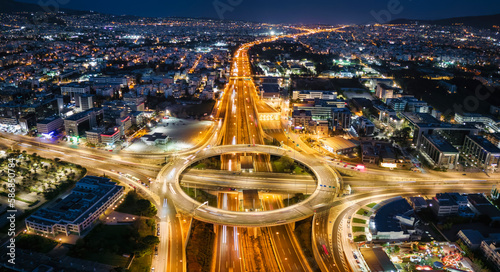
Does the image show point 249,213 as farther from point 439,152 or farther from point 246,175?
point 439,152

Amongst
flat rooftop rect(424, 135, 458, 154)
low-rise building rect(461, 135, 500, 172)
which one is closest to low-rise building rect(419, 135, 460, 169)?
flat rooftop rect(424, 135, 458, 154)

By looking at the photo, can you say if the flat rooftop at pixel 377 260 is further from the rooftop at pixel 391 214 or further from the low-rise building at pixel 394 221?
the rooftop at pixel 391 214

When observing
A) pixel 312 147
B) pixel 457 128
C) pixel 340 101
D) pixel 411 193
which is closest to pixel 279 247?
pixel 411 193

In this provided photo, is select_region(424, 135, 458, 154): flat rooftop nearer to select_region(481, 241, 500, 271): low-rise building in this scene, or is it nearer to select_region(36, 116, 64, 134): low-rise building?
select_region(481, 241, 500, 271): low-rise building

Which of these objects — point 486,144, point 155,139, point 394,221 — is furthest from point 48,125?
point 486,144

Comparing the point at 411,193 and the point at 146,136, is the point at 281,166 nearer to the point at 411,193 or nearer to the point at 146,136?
the point at 411,193

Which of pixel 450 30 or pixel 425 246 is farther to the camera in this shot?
pixel 450 30
